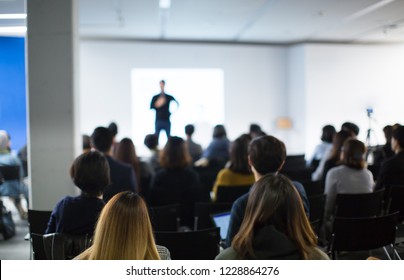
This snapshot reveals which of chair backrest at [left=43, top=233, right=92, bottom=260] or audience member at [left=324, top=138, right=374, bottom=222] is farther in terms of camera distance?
audience member at [left=324, top=138, right=374, bottom=222]

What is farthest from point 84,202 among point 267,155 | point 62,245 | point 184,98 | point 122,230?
point 184,98

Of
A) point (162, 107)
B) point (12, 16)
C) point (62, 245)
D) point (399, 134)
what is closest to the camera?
point (62, 245)

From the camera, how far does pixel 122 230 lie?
1.63 metres

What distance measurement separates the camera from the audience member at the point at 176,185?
3734 mm

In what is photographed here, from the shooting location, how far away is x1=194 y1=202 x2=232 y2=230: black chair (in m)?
3.13

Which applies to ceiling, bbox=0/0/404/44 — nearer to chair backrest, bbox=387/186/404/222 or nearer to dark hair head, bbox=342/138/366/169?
dark hair head, bbox=342/138/366/169

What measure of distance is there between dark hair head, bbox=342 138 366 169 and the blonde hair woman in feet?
7.90

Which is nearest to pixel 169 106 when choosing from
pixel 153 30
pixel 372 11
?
pixel 153 30

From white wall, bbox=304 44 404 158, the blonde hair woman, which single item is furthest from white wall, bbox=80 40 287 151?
the blonde hair woman

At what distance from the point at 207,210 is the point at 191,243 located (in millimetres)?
835

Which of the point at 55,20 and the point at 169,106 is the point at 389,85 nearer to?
the point at 55,20

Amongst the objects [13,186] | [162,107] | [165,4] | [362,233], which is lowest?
[362,233]

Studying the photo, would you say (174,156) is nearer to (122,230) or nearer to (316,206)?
(316,206)
